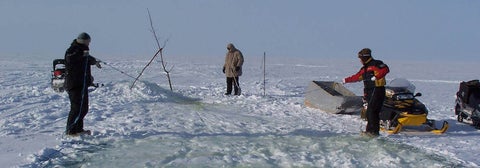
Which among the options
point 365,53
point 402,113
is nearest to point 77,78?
point 365,53

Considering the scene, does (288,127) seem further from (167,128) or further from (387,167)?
(387,167)

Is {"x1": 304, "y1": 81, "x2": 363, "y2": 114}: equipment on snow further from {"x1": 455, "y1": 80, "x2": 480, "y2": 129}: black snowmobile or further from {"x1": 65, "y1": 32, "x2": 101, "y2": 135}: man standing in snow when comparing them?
Answer: {"x1": 65, "y1": 32, "x2": 101, "y2": 135}: man standing in snow

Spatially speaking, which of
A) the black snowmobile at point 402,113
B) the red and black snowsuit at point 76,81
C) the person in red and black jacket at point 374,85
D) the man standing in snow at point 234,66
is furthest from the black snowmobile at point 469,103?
the red and black snowsuit at point 76,81

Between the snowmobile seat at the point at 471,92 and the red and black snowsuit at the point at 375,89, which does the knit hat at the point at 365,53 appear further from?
the snowmobile seat at the point at 471,92

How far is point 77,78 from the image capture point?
6.29m

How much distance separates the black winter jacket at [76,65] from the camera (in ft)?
20.4

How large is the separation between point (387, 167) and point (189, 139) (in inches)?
105

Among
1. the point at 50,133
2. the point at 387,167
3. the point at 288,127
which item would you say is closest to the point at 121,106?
the point at 50,133

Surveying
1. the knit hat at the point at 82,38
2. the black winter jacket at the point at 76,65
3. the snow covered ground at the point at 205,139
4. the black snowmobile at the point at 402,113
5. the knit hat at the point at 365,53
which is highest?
the knit hat at the point at 82,38

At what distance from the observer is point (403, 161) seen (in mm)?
5730

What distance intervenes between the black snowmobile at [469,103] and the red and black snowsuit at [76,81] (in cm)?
626

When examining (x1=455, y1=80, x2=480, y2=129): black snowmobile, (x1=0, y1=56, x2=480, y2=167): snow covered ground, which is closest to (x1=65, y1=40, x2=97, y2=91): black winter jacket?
(x1=0, y1=56, x2=480, y2=167): snow covered ground

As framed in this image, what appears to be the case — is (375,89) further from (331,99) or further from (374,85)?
(331,99)

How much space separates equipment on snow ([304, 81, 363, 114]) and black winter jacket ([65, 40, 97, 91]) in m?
4.94
